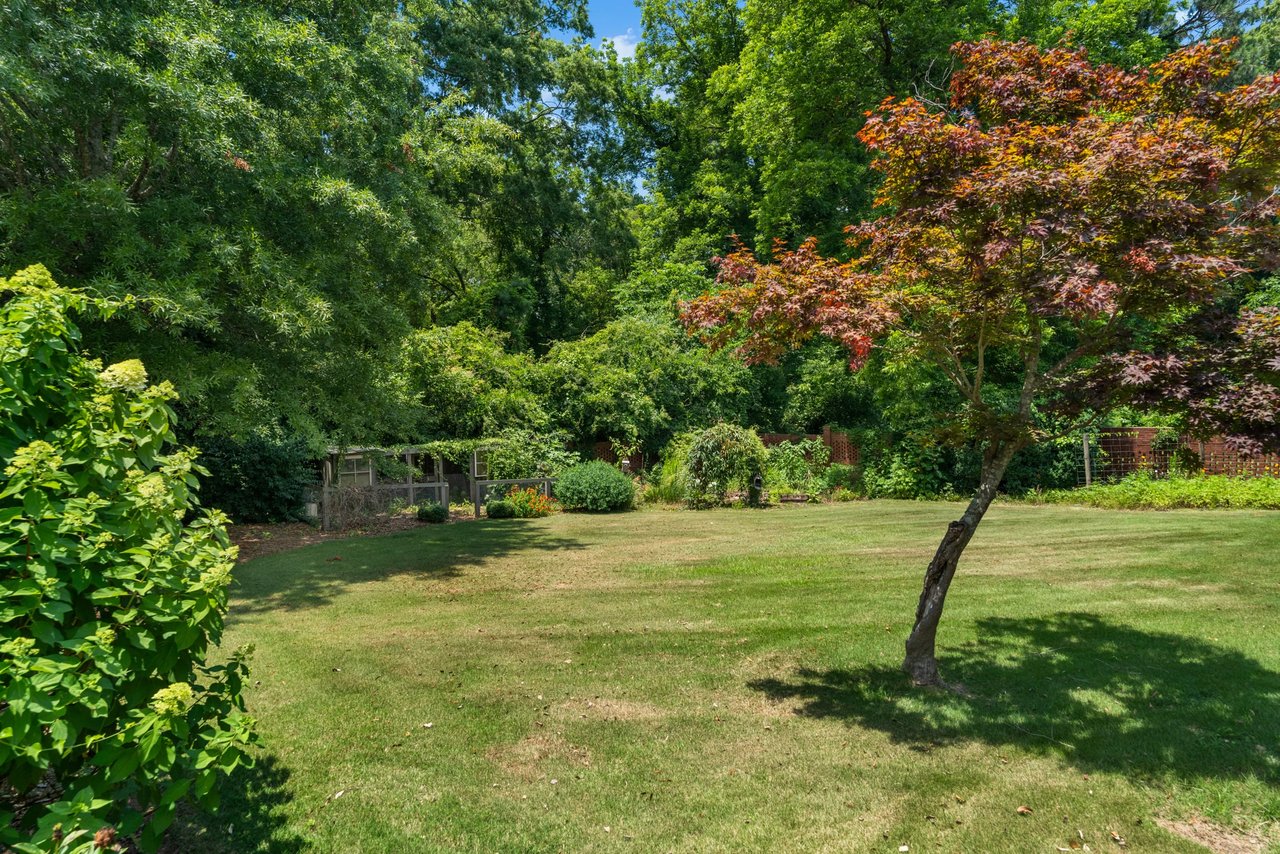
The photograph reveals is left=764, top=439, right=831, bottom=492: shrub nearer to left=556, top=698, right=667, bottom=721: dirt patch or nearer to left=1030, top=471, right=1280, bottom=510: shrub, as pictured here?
left=1030, top=471, right=1280, bottom=510: shrub

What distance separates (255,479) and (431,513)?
12.2 feet

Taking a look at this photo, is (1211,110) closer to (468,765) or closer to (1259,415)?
(1259,415)

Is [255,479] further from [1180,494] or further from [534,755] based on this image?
[1180,494]

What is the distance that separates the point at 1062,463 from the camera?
16.6m

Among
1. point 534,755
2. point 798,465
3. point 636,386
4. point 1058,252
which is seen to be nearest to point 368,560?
point 534,755

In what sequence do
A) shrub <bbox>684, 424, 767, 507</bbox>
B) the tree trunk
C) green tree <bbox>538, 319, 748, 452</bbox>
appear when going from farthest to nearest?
green tree <bbox>538, 319, 748, 452</bbox> < shrub <bbox>684, 424, 767, 507</bbox> < the tree trunk

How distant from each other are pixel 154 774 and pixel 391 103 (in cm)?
1173

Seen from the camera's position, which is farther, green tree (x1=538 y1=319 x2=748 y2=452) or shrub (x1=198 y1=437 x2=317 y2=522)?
green tree (x1=538 y1=319 x2=748 y2=452)

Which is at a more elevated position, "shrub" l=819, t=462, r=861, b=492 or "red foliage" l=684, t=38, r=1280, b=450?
"red foliage" l=684, t=38, r=1280, b=450

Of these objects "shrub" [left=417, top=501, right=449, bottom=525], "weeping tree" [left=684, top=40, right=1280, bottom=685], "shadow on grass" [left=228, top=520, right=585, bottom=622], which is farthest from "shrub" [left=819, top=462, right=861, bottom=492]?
"weeping tree" [left=684, top=40, right=1280, bottom=685]

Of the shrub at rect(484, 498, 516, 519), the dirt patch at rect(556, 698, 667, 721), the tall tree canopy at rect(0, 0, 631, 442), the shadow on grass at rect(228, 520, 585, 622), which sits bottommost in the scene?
the dirt patch at rect(556, 698, 667, 721)

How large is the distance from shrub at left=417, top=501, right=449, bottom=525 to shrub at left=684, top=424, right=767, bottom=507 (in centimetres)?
577

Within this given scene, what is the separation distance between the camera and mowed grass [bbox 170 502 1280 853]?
3.32 metres

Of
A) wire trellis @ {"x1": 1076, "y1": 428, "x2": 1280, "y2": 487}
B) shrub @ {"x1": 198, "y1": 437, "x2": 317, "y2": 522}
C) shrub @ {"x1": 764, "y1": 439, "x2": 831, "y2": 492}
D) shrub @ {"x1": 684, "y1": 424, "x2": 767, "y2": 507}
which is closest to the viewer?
shrub @ {"x1": 198, "y1": 437, "x2": 317, "y2": 522}
